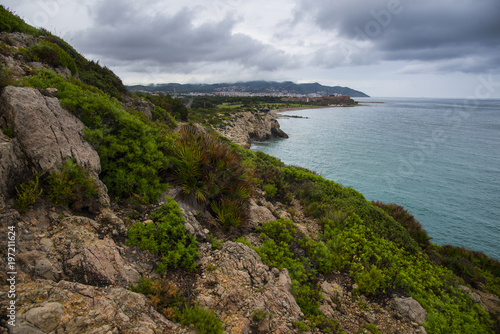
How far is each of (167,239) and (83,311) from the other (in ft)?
6.29

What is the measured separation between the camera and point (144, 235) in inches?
189

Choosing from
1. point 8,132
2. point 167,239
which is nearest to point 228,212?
point 167,239

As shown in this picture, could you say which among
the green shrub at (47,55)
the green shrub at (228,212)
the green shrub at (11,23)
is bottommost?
the green shrub at (228,212)

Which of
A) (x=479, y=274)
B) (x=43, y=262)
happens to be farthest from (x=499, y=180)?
(x=43, y=262)

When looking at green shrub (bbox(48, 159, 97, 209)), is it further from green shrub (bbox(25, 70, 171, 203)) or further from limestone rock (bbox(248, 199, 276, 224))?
limestone rock (bbox(248, 199, 276, 224))

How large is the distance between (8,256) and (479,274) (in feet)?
49.2

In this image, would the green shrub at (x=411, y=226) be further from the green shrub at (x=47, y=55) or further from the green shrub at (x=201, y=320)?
the green shrub at (x=47, y=55)

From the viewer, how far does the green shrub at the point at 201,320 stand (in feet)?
12.1

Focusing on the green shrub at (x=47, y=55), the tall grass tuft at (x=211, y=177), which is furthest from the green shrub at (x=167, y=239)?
the green shrub at (x=47, y=55)

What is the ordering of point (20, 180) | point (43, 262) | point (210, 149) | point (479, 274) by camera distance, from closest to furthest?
point (43, 262), point (20, 180), point (210, 149), point (479, 274)

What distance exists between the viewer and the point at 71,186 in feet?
14.5

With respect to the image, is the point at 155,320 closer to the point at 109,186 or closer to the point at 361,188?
the point at 109,186

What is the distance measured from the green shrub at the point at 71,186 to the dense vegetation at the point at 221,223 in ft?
0.06

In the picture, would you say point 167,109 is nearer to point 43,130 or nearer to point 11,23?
point 11,23
